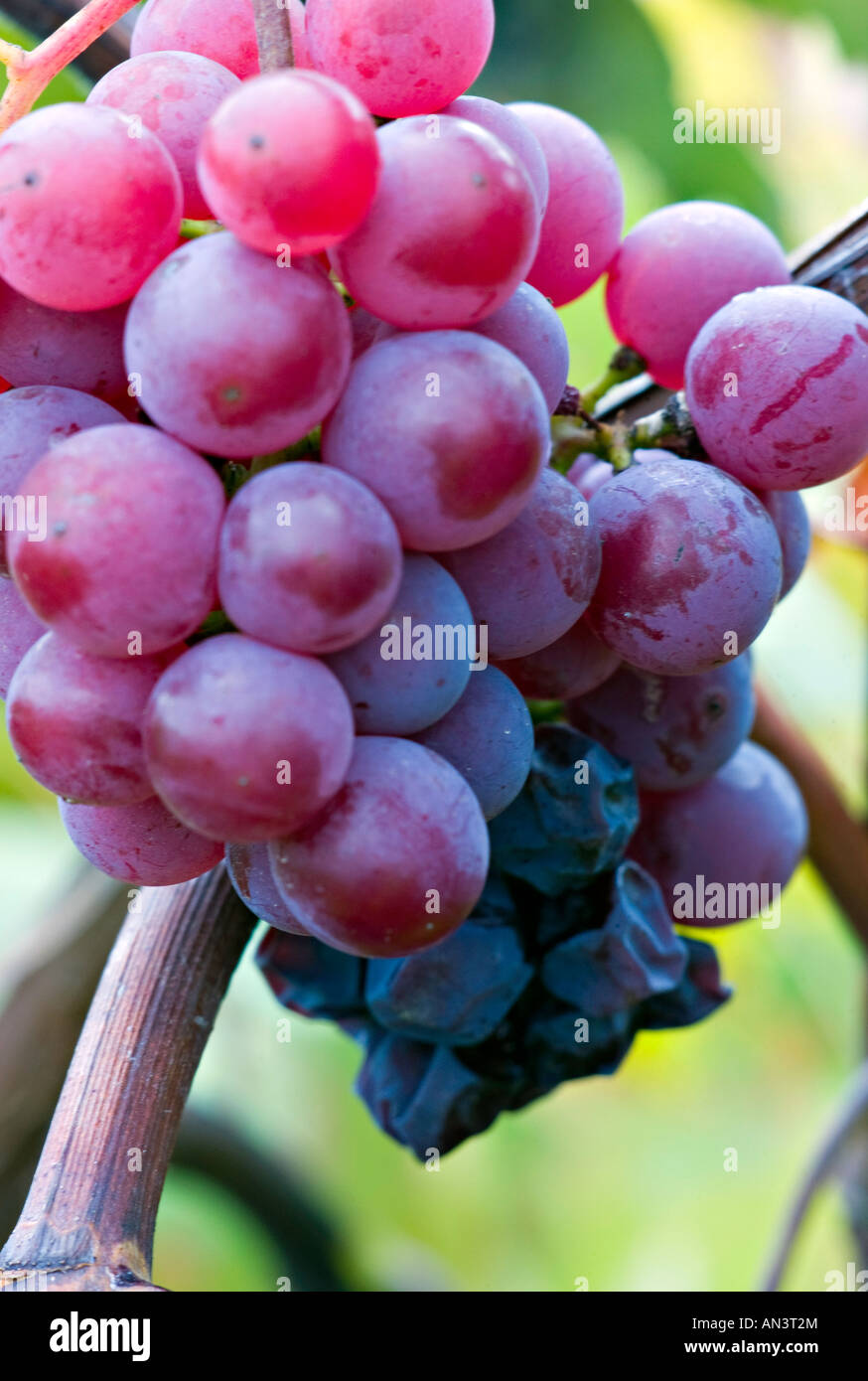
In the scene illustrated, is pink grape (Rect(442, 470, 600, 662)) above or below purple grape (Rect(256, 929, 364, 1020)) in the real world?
above

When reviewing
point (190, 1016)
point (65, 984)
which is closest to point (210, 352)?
point (190, 1016)

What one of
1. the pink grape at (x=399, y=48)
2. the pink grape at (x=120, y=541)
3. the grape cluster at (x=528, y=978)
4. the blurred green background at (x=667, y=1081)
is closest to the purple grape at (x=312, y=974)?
the grape cluster at (x=528, y=978)

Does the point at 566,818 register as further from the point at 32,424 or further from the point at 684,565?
the point at 32,424

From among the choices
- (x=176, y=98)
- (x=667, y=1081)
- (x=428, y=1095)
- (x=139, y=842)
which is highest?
(x=176, y=98)

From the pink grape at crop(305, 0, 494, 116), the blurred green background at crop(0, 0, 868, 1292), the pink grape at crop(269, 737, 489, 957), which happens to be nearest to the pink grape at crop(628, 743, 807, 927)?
the pink grape at crop(269, 737, 489, 957)

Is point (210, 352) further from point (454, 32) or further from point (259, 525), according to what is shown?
point (454, 32)

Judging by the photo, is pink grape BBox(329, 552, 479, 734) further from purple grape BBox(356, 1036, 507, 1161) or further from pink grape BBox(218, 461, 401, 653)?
purple grape BBox(356, 1036, 507, 1161)

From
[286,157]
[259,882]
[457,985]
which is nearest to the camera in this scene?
[286,157]

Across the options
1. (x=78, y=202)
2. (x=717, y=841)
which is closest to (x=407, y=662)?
(x=78, y=202)
